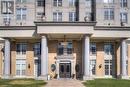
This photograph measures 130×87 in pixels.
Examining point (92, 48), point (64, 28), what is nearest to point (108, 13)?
point (92, 48)

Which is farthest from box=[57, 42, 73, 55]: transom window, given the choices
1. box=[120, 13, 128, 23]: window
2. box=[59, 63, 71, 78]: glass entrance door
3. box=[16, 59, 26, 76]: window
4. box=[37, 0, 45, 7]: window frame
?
box=[120, 13, 128, 23]: window

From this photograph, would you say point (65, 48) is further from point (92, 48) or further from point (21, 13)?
point (21, 13)

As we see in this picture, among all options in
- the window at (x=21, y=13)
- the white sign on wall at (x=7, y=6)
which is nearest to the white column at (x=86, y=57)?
the window at (x=21, y=13)

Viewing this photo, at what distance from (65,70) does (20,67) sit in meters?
7.07

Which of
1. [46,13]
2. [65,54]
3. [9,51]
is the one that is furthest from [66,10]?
[9,51]

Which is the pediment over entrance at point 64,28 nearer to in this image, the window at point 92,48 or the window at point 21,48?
the window at point 92,48

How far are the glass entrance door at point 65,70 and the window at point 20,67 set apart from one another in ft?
18.7

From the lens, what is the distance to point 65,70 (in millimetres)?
55938

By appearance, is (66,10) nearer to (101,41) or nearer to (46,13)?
(46,13)

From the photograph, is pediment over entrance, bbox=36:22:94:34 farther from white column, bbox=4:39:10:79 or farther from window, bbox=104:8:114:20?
window, bbox=104:8:114:20

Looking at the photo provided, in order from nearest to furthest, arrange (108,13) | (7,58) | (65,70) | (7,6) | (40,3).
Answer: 1. (7,58)
2. (65,70)
3. (108,13)
4. (7,6)
5. (40,3)

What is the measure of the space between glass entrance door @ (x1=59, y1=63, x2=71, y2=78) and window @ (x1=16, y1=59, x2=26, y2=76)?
570 cm

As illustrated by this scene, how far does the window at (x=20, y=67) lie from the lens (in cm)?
5691

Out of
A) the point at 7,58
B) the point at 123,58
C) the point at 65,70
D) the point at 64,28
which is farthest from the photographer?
the point at 65,70
